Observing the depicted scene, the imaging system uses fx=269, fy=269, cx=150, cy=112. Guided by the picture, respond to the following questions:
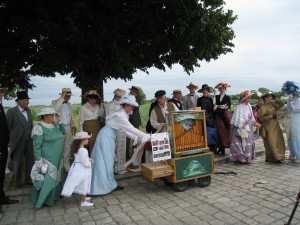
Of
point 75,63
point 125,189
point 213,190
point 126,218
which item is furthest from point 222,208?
point 75,63

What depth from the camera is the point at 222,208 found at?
430 cm

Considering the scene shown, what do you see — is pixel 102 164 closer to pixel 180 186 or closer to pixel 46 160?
pixel 46 160

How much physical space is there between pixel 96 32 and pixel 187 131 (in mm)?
3001

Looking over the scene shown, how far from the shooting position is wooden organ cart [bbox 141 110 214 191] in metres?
4.98

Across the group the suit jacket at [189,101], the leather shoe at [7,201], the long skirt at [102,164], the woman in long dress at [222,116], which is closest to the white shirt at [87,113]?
the long skirt at [102,164]

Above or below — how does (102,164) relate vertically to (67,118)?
below

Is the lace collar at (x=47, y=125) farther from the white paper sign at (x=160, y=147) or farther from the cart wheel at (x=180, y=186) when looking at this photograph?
the cart wheel at (x=180, y=186)

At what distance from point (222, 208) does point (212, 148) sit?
3700mm

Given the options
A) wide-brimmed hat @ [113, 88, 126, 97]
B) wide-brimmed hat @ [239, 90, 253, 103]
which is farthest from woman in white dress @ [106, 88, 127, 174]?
wide-brimmed hat @ [239, 90, 253, 103]

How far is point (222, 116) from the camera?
7922 millimetres

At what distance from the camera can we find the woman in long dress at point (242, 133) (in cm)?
703

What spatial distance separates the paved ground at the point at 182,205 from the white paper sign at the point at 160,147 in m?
0.76

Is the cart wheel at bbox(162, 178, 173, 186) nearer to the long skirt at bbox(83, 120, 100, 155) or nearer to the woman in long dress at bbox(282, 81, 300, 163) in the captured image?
the long skirt at bbox(83, 120, 100, 155)

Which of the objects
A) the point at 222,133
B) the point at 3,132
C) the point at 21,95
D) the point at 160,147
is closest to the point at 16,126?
the point at 21,95
